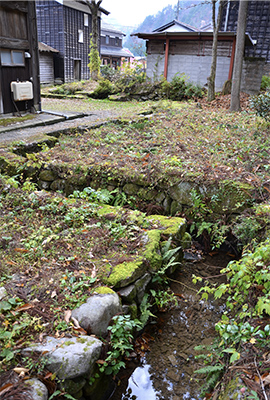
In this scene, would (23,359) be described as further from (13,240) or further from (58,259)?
(13,240)

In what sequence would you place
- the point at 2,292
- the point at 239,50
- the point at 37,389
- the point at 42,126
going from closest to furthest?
the point at 37,389
the point at 2,292
the point at 42,126
the point at 239,50

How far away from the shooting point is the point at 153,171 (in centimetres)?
624

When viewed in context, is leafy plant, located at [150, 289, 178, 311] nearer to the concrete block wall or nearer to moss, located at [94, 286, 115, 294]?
moss, located at [94, 286, 115, 294]

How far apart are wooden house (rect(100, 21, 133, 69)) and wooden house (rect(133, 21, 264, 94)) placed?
63.1 feet

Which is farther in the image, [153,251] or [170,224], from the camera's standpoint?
[170,224]

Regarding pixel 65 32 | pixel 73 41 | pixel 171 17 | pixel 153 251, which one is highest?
pixel 171 17

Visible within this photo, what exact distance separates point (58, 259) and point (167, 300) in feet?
4.90

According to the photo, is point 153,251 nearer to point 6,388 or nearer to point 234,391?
point 234,391

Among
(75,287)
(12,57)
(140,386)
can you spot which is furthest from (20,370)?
(12,57)

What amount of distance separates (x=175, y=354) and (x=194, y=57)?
17.4 m

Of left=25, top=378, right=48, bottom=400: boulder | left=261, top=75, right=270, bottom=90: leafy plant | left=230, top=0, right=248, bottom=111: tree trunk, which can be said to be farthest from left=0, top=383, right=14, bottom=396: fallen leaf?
left=261, top=75, right=270, bottom=90: leafy plant

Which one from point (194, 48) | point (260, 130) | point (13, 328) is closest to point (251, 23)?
point (194, 48)

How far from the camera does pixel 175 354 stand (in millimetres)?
3488

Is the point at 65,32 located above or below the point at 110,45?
below
